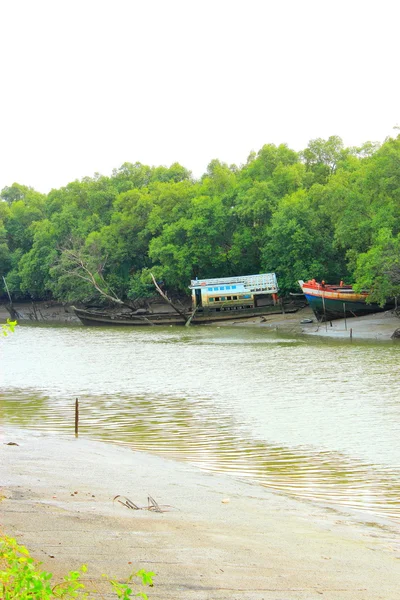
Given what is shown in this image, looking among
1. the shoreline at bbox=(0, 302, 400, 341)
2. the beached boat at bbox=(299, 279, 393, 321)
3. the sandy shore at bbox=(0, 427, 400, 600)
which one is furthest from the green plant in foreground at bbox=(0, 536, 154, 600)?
the beached boat at bbox=(299, 279, 393, 321)

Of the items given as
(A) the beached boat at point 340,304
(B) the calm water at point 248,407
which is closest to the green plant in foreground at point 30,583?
(B) the calm water at point 248,407

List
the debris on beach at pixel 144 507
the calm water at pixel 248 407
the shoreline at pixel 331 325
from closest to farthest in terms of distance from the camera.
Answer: the debris on beach at pixel 144 507 → the calm water at pixel 248 407 → the shoreline at pixel 331 325

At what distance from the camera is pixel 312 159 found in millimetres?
67250

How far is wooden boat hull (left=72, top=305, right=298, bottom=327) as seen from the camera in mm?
54906

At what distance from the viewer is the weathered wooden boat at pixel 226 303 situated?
5534 centimetres

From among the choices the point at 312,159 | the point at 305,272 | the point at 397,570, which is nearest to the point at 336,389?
the point at 397,570

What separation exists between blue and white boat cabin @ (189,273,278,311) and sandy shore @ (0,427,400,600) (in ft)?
148

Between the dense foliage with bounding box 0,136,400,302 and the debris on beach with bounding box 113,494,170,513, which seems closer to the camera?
the debris on beach with bounding box 113,494,170,513

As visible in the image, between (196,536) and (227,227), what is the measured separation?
56.8 meters

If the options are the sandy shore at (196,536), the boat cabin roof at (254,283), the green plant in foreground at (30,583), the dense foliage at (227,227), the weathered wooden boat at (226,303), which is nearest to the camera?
the green plant in foreground at (30,583)

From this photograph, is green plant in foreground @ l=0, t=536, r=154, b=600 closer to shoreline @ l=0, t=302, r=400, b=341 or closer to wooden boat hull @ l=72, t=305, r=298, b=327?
shoreline @ l=0, t=302, r=400, b=341

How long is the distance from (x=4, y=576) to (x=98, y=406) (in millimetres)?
14471

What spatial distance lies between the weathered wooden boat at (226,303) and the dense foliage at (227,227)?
2018 millimetres

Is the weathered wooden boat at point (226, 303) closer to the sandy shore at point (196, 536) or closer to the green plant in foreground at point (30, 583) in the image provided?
the sandy shore at point (196, 536)
